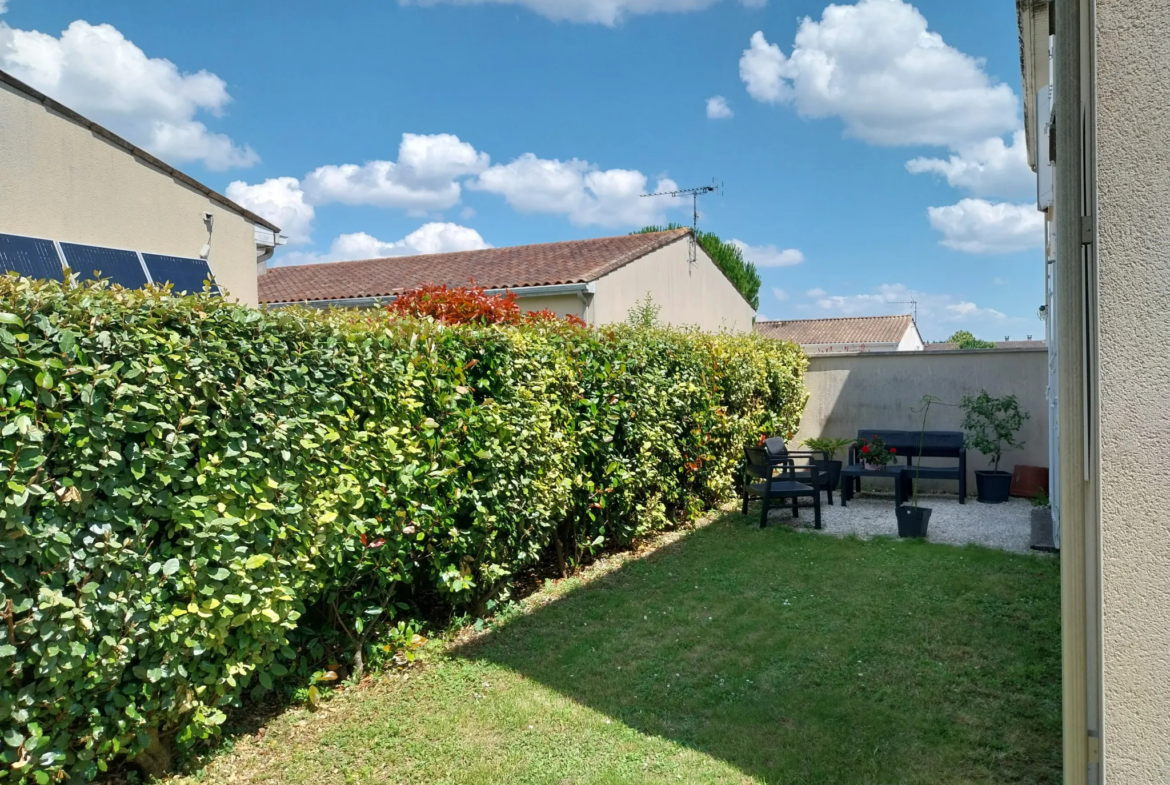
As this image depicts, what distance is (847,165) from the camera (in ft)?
60.1

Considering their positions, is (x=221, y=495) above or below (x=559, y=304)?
below

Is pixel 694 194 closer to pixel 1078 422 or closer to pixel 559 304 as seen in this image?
pixel 559 304

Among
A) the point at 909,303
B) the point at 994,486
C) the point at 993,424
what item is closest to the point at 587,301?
the point at 993,424

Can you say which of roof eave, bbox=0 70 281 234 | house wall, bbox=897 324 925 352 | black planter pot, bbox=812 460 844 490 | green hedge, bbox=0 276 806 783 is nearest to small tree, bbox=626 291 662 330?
black planter pot, bbox=812 460 844 490

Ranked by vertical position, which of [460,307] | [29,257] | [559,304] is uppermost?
[559,304]

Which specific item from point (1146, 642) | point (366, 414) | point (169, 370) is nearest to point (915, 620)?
point (1146, 642)

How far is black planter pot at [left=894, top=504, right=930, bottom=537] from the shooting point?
8.33m

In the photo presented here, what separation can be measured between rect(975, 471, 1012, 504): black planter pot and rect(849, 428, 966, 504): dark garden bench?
0.29 meters

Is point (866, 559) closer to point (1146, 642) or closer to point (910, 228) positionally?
point (1146, 642)

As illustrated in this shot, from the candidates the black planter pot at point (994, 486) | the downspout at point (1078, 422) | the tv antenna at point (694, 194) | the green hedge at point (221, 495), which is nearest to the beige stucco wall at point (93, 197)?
the green hedge at point (221, 495)

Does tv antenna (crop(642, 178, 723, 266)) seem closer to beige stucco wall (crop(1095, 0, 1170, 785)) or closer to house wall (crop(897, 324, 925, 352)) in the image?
beige stucco wall (crop(1095, 0, 1170, 785))

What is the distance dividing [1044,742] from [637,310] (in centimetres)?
1258

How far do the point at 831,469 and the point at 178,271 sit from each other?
32.2ft

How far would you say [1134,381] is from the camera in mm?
2072
